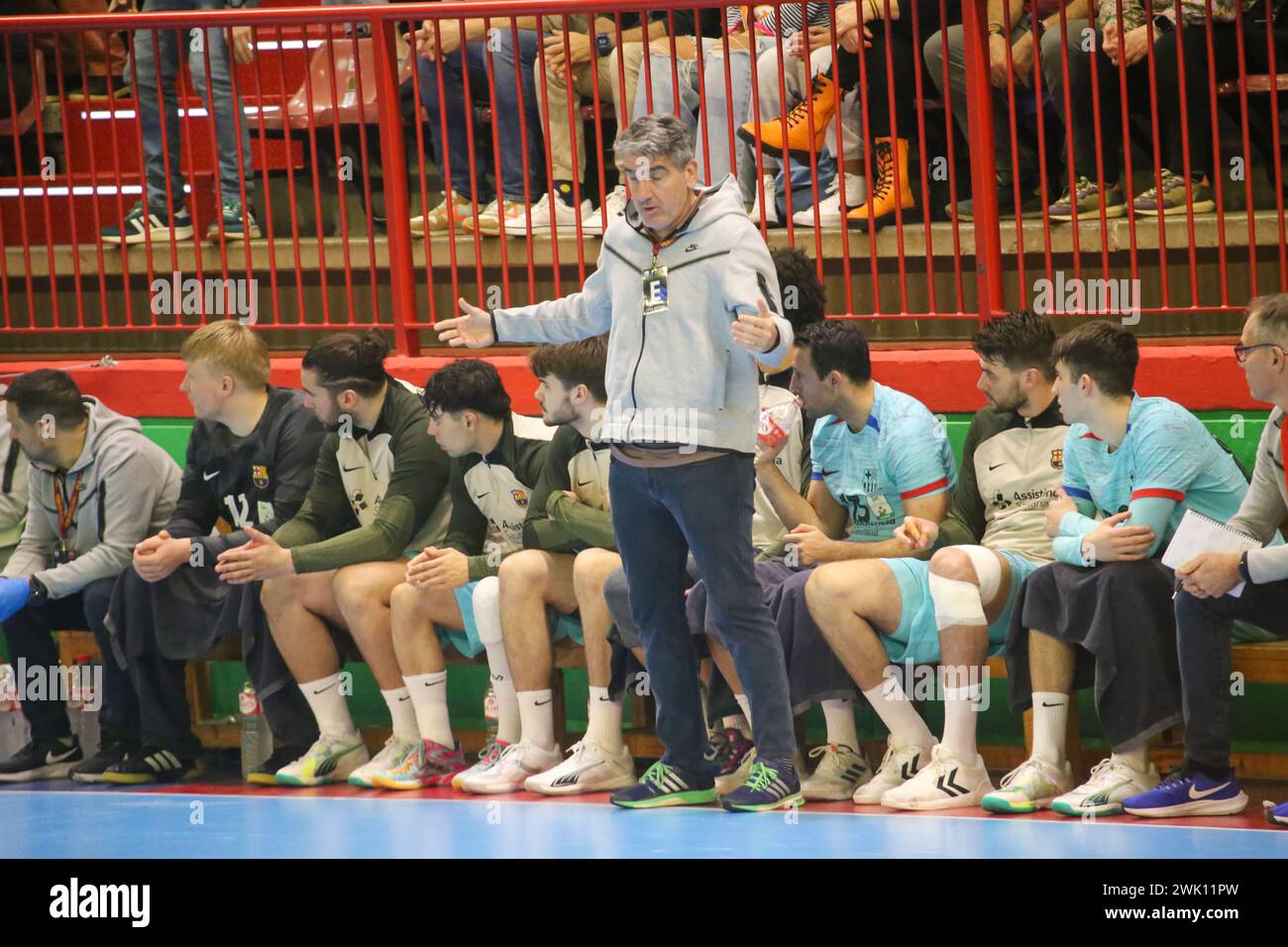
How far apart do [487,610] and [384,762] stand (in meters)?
0.58

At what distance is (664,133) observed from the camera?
4840 millimetres

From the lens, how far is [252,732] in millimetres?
6016

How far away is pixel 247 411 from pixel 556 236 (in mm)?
1323

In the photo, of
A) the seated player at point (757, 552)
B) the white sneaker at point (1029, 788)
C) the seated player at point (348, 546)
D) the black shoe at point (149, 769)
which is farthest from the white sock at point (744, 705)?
the black shoe at point (149, 769)

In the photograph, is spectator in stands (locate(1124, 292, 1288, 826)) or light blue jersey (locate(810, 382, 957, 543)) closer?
spectator in stands (locate(1124, 292, 1288, 826))

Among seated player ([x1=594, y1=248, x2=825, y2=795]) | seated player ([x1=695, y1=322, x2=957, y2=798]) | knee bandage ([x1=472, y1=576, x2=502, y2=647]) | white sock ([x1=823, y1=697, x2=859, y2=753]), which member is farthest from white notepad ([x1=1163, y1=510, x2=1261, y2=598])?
knee bandage ([x1=472, y1=576, x2=502, y2=647])

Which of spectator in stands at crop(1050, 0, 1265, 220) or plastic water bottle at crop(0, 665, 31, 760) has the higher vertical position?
spectator in stands at crop(1050, 0, 1265, 220)

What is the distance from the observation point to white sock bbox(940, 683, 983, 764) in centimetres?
515

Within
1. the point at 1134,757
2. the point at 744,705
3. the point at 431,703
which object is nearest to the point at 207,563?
the point at 431,703

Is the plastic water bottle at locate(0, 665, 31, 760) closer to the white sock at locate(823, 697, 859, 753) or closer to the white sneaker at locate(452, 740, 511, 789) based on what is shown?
the white sneaker at locate(452, 740, 511, 789)

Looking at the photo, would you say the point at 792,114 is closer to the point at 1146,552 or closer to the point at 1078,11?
the point at 1078,11

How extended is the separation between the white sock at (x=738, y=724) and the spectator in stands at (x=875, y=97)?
186 cm

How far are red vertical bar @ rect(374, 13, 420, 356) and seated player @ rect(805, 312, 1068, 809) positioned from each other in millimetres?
2260

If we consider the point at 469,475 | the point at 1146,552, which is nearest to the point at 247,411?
the point at 469,475
